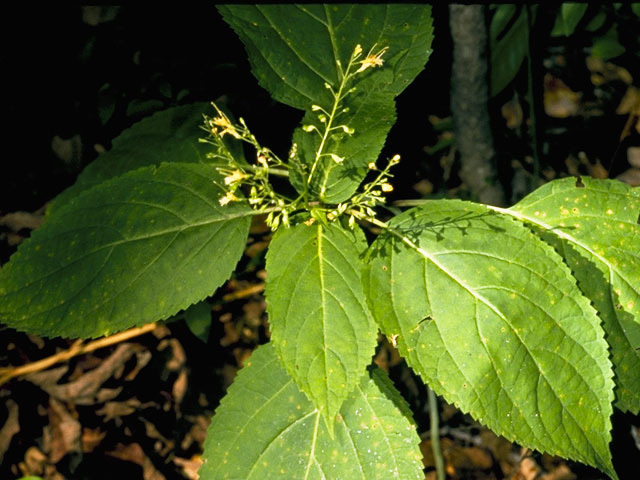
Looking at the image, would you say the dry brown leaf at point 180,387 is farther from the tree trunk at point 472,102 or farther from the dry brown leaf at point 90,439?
the tree trunk at point 472,102

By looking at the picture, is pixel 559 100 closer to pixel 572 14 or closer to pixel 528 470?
pixel 572 14

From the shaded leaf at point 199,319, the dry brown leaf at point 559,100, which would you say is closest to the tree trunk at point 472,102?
the dry brown leaf at point 559,100

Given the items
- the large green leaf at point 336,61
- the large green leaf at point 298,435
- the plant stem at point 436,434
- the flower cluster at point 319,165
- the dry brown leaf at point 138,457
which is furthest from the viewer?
the dry brown leaf at point 138,457

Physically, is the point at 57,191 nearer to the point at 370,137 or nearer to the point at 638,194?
the point at 370,137

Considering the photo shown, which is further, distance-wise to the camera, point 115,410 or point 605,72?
point 605,72

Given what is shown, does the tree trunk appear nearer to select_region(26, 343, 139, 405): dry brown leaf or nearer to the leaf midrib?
the leaf midrib

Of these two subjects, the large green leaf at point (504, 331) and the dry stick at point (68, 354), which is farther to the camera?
the dry stick at point (68, 354)

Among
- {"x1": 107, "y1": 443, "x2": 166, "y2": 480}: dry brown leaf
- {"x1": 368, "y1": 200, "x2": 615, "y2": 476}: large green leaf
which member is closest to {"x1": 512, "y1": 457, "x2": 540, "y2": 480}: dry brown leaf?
{"x1": 368, "y1": 200, "x2": 615, "y2": 476}: large green leaf

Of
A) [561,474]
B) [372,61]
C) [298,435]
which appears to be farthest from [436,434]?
[372,61]
